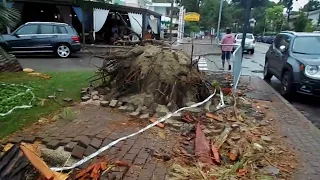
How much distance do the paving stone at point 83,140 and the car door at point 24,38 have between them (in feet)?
39.5

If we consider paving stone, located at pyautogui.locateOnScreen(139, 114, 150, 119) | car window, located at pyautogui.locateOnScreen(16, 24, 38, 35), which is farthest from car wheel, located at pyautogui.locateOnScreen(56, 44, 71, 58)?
paving stone, located at pyautogui.locateOnScreen(139, 114, 150, 119)

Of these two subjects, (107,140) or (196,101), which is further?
(196,101)

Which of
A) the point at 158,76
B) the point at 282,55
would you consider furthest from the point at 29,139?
the point at 282,55

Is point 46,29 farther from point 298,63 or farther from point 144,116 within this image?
point 298,63

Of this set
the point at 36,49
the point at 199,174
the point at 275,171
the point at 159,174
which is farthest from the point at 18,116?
the point at 36,49

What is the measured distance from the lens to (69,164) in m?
3.41

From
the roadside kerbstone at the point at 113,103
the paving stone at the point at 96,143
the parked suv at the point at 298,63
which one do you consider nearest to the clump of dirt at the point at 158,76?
the roadside kerbstone at the point at 113,103

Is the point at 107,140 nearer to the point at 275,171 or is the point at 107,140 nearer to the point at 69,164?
the point at 69,164

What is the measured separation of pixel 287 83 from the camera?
8.38m

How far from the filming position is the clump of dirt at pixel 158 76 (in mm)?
5824

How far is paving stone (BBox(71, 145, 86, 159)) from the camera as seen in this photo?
3.55m

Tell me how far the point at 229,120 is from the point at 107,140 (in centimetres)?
239

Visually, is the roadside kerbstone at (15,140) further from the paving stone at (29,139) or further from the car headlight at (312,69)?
the car headlight at (312,69)

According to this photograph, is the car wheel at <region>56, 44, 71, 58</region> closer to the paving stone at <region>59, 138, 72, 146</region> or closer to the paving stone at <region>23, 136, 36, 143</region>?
the paving stone at <region>23, 136, 36, 143</region>
